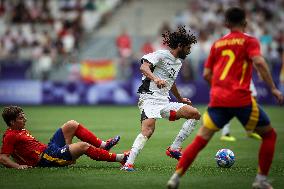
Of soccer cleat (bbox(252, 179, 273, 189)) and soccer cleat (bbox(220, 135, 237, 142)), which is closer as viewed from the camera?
soccer cleat (bbox(252, 179, 273, 189))

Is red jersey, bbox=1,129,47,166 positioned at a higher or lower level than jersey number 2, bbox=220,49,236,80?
lower

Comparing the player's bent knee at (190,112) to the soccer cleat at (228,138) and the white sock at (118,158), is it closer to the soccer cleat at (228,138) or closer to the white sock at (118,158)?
the white sock at (118,158)

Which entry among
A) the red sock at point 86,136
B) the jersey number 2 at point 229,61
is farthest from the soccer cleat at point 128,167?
the jersey number 2 at point 229,61

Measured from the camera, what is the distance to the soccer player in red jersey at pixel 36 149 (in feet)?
35.2

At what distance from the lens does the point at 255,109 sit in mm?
8906

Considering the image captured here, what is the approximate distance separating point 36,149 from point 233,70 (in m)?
3.64

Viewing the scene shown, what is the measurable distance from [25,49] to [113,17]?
18.3 feet

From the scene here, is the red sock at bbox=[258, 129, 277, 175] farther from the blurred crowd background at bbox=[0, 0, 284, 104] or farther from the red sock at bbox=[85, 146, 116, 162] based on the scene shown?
the blurred crowd background at bbox=[0, 0, 284, 104]

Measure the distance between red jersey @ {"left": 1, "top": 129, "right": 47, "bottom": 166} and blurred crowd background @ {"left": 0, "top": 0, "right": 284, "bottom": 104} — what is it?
18.0 meters

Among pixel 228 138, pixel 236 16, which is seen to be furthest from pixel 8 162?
pixel 228 138

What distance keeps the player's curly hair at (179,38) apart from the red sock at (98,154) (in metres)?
2.09

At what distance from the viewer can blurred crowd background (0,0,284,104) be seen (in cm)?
2922

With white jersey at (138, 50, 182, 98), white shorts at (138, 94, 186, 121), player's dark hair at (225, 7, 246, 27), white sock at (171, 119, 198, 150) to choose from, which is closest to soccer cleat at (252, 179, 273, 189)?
player's dark hair at (225, 7, 246, 27)

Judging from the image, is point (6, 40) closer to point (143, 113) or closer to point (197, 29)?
point (197, 29)
